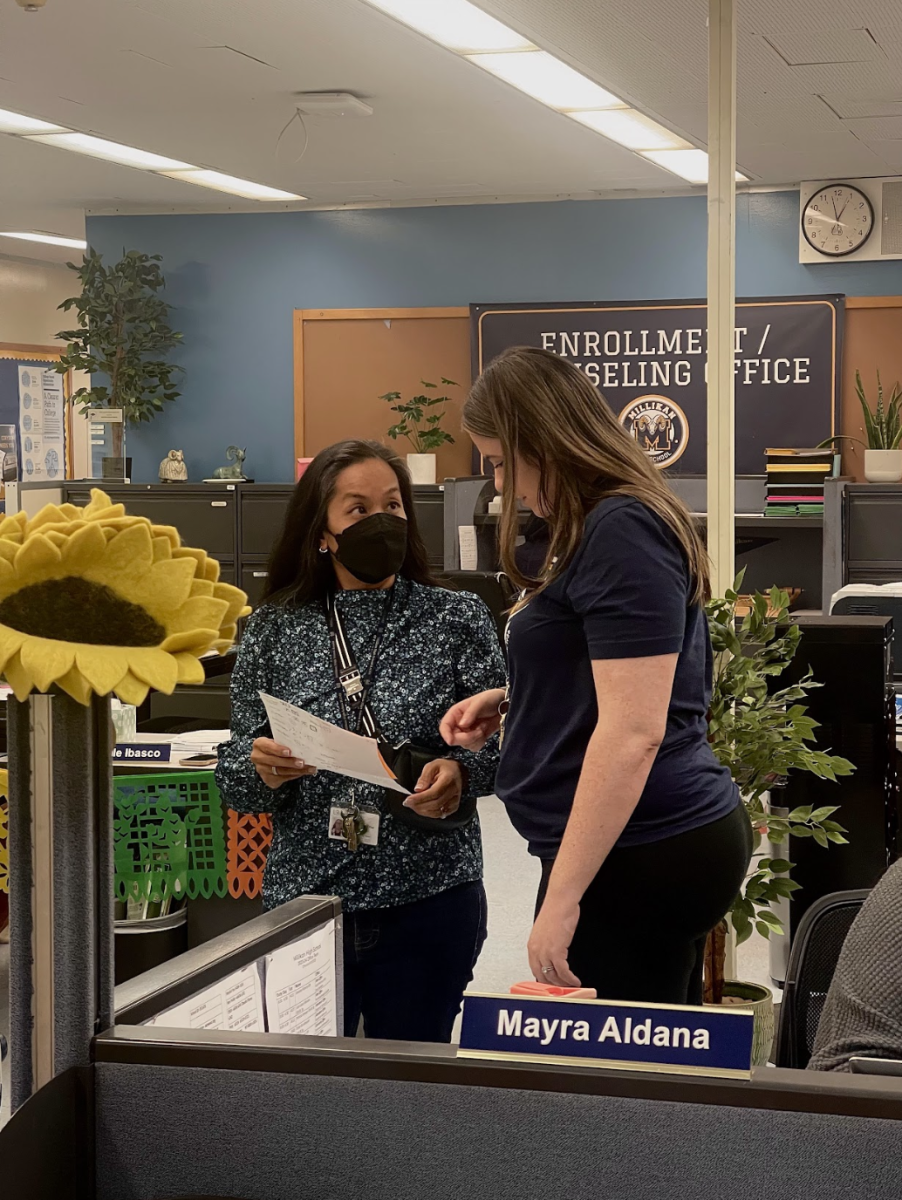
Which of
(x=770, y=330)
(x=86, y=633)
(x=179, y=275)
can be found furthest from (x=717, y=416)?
(x=179, y=275)

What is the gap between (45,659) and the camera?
0.81 m

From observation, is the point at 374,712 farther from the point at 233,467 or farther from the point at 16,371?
the point at 16,371

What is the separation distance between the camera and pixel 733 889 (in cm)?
195

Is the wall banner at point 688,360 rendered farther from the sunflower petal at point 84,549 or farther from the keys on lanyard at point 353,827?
the sunflower petal at point 84,549

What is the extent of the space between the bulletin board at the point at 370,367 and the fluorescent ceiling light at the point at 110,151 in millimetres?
1588

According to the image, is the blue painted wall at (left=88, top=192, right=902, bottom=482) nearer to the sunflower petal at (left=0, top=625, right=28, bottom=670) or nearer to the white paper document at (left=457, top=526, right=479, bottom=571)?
the white paper document at (left=457, top=526, right=479, bottom=571)

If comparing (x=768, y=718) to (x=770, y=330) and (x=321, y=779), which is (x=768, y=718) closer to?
(x=321, y=779)

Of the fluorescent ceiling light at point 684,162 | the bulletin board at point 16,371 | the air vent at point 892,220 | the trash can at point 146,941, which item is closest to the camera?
the trash can at point 146,941

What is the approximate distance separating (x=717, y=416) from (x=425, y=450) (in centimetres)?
537

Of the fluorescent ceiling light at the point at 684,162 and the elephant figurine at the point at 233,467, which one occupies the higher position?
the fluorescent ceiling light at the point at 684,162

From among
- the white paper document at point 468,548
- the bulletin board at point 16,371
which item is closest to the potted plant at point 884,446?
the white paper document at point 468,548

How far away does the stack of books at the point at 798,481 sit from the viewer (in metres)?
7.25

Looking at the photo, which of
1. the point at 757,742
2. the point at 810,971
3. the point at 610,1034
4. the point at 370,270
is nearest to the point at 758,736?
the point at 757,742

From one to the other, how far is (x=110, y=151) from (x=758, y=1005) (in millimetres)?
6204
